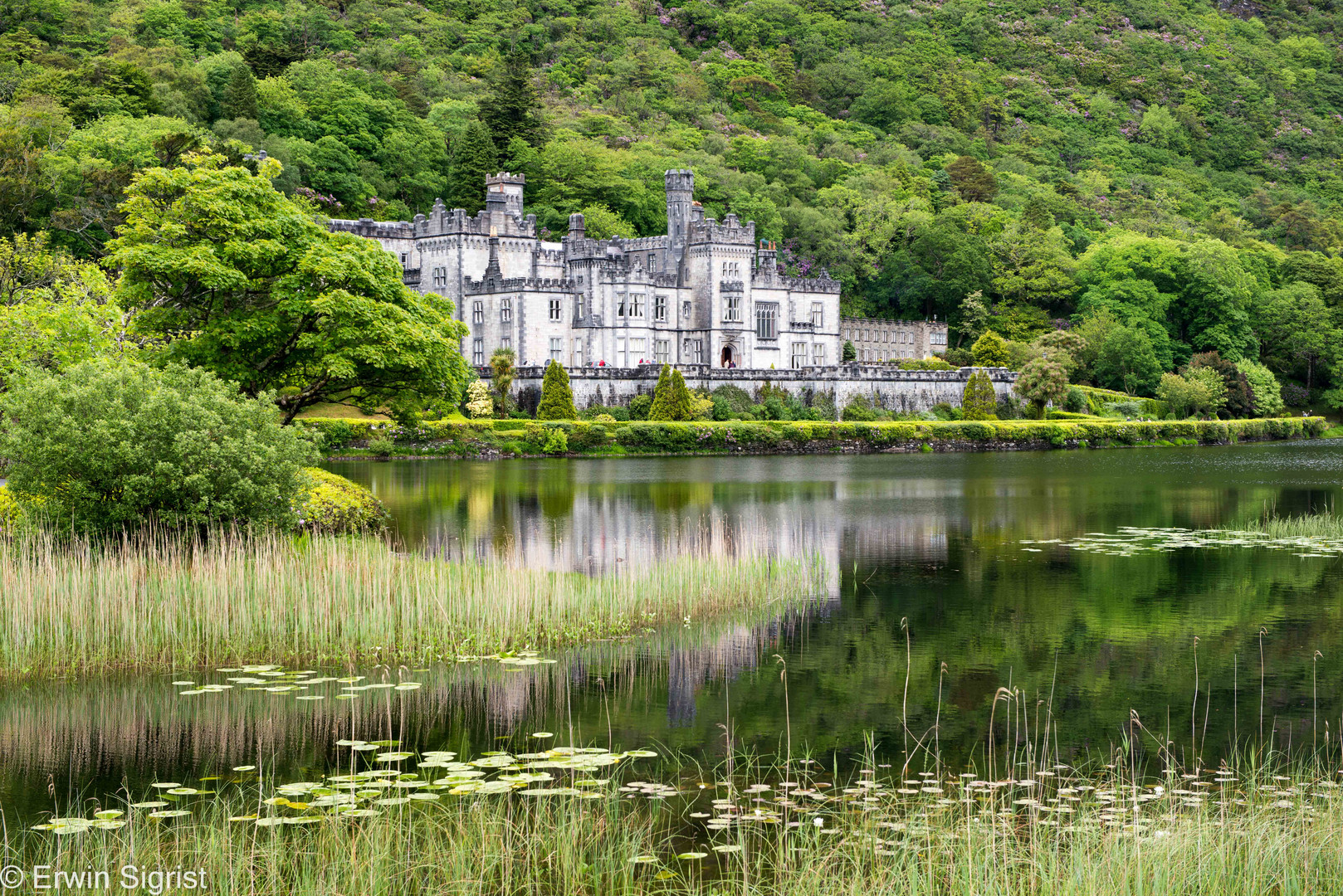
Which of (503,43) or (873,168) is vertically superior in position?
(503,43)

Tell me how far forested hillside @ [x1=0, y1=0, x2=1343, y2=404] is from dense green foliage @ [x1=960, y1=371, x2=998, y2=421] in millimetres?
17373

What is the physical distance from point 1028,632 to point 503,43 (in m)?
148

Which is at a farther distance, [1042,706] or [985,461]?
[985,461]

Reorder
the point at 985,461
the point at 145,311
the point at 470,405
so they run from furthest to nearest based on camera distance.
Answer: the point at 470,405
the point at 985,461
the point at 145,311

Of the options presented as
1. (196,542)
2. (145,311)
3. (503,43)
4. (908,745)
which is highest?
(503,43)

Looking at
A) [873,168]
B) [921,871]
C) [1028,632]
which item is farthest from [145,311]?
[873,168]

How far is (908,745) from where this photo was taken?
42.8 feet

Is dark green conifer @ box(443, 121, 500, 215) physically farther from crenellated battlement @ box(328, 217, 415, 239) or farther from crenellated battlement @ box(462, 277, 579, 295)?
crenellated battlement @ box(462, 277, 579, 295)

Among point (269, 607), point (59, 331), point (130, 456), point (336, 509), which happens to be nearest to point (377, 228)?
point (59, 331)

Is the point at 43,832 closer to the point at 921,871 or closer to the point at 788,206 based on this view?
the point at 921,871

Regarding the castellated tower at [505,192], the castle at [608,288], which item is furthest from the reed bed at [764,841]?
the castellated tower at [505,192]

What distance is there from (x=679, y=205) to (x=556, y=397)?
23.9 meters

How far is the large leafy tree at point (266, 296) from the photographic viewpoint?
2955cm

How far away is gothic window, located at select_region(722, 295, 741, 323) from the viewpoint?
87.8 meters
